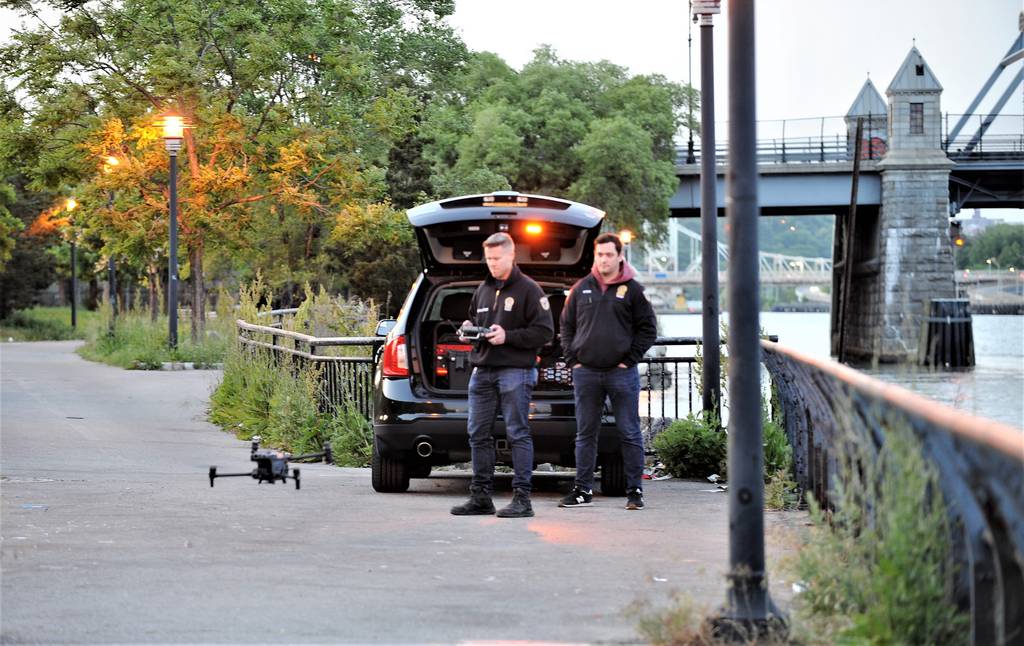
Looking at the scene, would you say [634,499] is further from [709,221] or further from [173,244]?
[173,244]

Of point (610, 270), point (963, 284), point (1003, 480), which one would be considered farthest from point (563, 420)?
point (963, 284)

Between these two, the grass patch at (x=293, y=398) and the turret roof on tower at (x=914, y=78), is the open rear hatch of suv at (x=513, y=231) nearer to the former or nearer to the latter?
the grass patch at (x=293, y=398)

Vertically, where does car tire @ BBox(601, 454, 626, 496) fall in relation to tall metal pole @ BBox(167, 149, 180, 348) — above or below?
below

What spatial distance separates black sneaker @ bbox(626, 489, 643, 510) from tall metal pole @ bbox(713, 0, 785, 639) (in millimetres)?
4464

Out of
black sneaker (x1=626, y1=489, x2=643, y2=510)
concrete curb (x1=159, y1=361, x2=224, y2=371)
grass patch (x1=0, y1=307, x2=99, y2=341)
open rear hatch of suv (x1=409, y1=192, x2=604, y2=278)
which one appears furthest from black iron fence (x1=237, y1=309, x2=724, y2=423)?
grass patch (x1=0, y1=307, x2=99, y2=341)

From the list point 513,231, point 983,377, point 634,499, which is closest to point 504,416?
point 634,499

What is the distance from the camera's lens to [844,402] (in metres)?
6.71

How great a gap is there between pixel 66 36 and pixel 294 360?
22614 millimetres

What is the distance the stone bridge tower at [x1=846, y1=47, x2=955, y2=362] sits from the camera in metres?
79.2

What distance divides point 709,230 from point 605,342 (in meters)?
3.48

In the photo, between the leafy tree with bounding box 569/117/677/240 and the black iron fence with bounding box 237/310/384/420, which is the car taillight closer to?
the black iron fence with bounding box 237/310/384/420

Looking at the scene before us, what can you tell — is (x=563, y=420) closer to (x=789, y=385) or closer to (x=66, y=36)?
(x=789, y=385)

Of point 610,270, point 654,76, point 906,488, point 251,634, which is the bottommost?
point 251,634

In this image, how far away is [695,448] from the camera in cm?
1272
